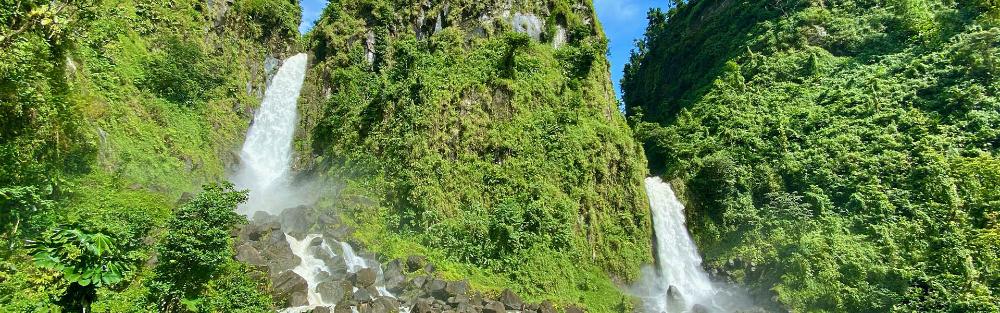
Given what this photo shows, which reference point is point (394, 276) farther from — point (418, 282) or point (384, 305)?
point (384, 305)

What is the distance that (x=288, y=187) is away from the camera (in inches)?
1077

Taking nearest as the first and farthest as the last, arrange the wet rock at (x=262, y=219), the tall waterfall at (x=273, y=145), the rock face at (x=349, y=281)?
1. the rock face at (x=349, y=281)
2. the wet rock at (x=262, y=219)
3. the tall waterfall at (x=273, y=145)

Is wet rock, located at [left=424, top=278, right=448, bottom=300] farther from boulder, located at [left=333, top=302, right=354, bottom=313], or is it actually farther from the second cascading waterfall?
boulder, located at [left=333, top=302, right=354, bottom=313]

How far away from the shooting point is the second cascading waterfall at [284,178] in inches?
728

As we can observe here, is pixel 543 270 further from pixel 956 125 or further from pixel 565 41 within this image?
pixel 956 125

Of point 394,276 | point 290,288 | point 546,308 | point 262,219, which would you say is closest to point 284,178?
point 262,219

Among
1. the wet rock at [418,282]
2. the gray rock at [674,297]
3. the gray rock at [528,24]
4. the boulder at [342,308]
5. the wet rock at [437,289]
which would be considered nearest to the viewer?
the boulder at [342,308]

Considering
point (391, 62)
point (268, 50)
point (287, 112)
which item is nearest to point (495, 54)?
point (391, 62)

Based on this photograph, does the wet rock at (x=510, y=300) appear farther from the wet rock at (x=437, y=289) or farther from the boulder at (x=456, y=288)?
the wet rock at (x=437, y=289)

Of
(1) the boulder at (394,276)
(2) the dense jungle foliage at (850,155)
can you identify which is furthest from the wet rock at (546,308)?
(2) the dense jungle foliage at (850,155)

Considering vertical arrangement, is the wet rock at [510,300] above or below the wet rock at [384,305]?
above

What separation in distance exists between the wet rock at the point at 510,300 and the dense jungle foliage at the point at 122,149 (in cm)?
800

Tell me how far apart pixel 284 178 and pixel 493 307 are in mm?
16030

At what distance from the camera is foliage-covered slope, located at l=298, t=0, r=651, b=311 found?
22672 millimetres
